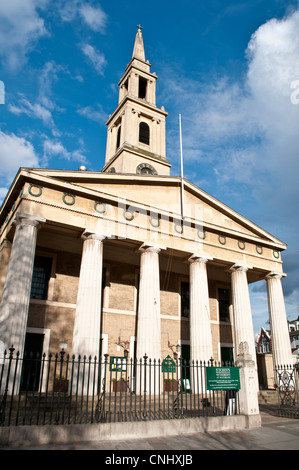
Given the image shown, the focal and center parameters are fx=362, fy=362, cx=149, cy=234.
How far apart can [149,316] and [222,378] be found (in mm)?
6566

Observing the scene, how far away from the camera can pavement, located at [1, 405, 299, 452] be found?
320 inches

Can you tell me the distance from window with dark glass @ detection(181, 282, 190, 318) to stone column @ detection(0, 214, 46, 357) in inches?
497

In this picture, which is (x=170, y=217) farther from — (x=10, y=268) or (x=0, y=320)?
(x=0, y=320)

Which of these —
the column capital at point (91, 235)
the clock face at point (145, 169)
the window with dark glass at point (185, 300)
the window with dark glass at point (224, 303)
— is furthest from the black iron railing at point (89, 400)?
the clock face at point (145, 169)

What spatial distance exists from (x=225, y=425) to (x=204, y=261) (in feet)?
35.5

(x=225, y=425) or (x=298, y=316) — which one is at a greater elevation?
(x=298, y=316)

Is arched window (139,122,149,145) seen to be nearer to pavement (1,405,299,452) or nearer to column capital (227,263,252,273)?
column capital (227,263,252,273)

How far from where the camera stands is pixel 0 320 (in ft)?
48.5

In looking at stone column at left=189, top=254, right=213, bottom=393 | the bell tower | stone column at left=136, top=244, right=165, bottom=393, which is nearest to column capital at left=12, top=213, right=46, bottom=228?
stone column at left=136, top=244, right=165, bottom=393

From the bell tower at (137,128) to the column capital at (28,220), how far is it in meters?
13.2

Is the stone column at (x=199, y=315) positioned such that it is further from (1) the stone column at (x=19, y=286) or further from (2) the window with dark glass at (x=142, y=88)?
(2) the window with dark glass at (x=142, y=88)

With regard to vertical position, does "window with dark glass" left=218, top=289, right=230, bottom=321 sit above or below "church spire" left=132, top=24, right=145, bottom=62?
below
